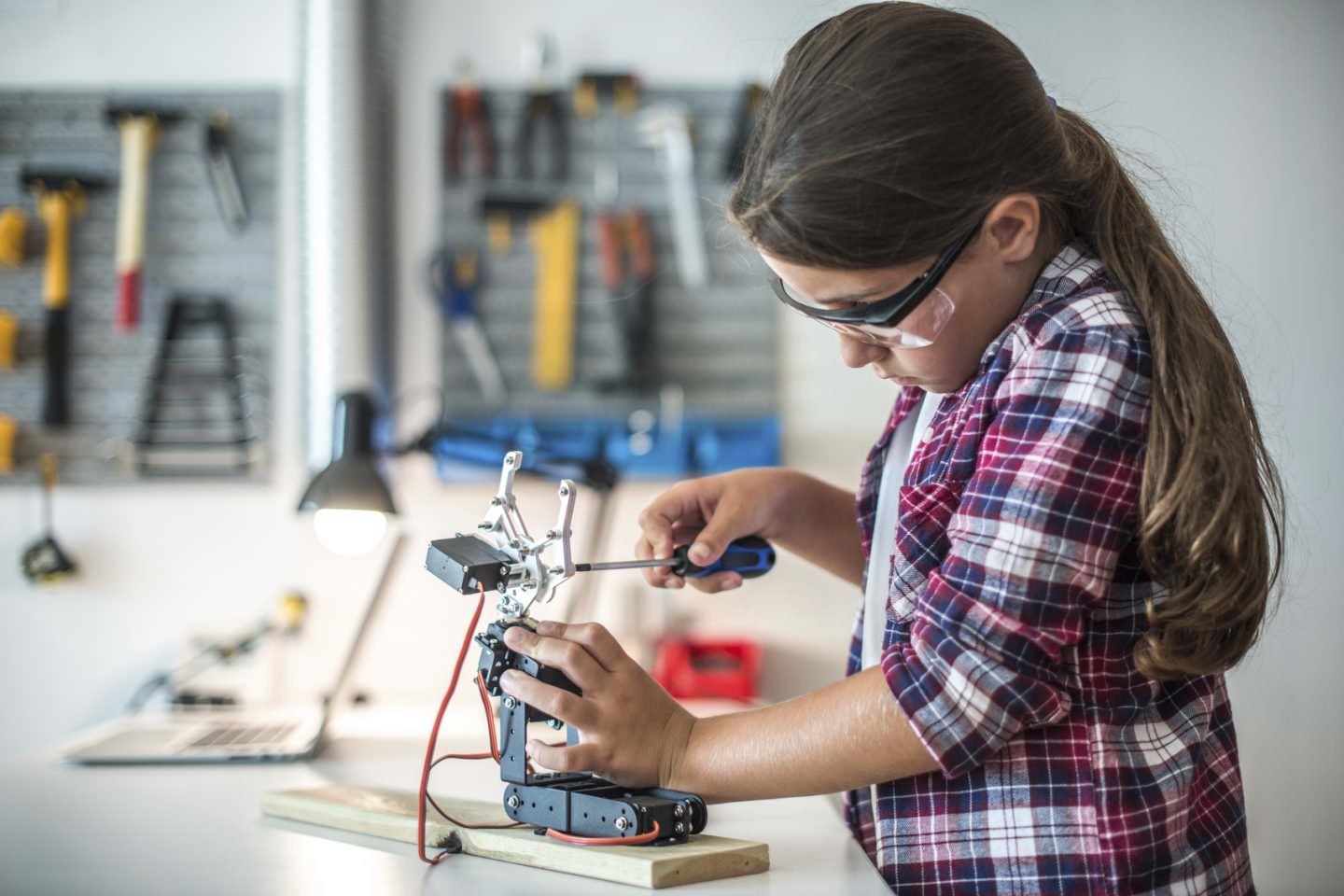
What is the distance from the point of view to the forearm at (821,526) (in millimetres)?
1370

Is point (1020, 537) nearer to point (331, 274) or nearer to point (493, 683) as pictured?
point (493, 683)

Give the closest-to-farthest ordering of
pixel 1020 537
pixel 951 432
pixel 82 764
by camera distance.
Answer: pixel 1020 537 → pixel 951 432 → pixel 82 764

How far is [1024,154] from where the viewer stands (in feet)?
3.24

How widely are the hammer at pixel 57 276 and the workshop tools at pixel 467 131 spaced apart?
0.88 m

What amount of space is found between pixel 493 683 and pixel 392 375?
188 cm

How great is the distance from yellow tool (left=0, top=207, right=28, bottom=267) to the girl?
2.31 meters

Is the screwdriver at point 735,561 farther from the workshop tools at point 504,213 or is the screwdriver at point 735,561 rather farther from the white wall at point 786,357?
the workshop tools at point 504,213

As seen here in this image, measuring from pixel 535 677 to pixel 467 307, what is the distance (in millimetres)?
1922

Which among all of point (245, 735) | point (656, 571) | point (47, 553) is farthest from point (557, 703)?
point (47, 553)

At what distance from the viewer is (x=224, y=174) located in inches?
112

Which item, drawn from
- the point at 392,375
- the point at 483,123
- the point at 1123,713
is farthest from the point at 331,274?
the point at 1123,713

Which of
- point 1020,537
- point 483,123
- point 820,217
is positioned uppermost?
point 483,123

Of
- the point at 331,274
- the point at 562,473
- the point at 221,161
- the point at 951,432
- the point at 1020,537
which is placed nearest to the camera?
the point at 1020,537

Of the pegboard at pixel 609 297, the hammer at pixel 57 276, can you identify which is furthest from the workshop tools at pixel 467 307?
the hammer at pixel 57 276
